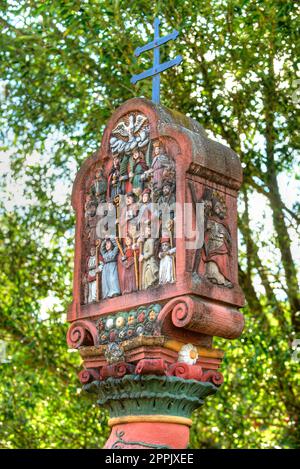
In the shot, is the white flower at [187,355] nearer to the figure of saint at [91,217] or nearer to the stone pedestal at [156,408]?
the stone pedestal at [156,408]

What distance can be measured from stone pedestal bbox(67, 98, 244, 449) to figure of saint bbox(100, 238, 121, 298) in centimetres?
1

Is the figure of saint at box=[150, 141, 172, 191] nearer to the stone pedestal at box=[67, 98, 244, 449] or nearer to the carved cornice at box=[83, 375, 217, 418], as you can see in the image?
the stone pedestal at box=[67, 98, 244, 449]

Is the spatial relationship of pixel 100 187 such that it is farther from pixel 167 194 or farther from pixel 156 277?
pixel 156 277

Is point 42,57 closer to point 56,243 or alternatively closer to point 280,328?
point 56,243

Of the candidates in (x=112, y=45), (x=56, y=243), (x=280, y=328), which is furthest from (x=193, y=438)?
(x=112, y=45)

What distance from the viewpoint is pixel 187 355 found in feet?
26.5

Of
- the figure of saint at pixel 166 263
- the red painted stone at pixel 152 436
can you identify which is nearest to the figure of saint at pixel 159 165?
the figure of saint at pixel 166 263

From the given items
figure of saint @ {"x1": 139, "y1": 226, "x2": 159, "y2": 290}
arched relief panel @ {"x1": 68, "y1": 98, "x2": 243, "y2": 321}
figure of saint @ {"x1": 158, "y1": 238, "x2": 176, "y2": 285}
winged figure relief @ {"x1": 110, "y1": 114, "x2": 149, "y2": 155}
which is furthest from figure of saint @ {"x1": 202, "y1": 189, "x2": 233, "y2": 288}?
winged figure relief @ {"x1": 110, "y1": 114, "x2": 149, "y2": 155}

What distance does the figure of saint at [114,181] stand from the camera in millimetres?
8945

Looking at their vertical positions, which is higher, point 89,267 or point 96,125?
point 96,125

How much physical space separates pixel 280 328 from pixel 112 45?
159 inches

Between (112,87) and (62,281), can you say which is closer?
(112,87)
